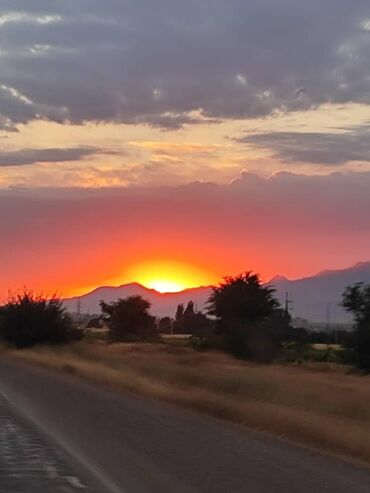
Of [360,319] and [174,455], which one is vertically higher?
[360,319]

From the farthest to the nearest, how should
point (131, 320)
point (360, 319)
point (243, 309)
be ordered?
point (131, 320)
point (243, 309)
point (360, 319)

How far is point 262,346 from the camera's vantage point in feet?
245

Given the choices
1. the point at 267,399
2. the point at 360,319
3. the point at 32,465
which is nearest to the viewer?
the point at 32,465

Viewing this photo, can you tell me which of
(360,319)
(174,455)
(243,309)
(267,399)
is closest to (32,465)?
(174,455)

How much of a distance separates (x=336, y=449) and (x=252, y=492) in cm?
584

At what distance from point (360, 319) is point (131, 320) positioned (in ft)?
217

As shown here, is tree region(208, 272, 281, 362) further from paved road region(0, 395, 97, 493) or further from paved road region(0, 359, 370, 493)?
paved road region(0, 395, 97, 493)

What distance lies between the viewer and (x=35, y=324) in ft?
281

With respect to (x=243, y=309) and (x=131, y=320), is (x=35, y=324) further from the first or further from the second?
(x=131, y=320)

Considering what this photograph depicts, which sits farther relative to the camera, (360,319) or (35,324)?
(35,324)

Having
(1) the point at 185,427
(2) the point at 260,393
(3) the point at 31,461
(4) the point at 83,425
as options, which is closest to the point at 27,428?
(4) the point at 83,425

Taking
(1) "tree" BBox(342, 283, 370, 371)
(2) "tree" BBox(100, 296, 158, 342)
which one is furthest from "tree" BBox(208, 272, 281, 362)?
(2) "tree" BBox(100, 296, 158, 342)

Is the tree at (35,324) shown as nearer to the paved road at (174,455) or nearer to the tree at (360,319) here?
the tree at (360,319)

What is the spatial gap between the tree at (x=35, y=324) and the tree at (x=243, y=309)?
43.2ft
